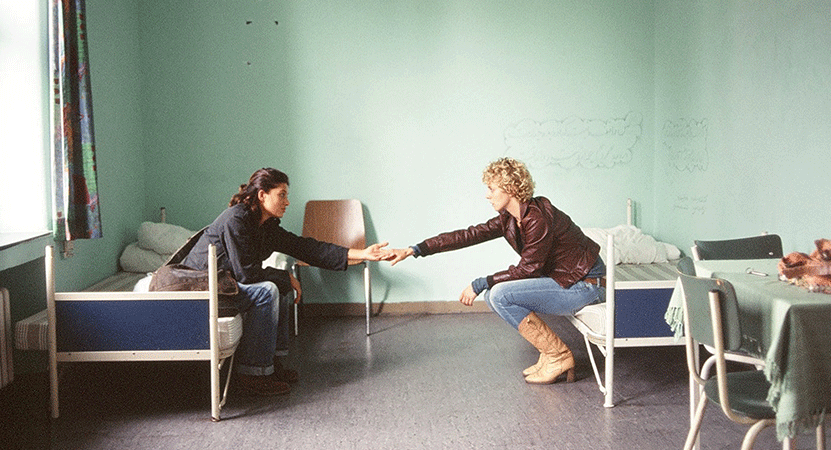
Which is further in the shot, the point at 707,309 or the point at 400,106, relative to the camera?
the point at 400,106

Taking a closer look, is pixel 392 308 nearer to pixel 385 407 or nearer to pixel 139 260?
pixel 139 260

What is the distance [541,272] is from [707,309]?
5.15 ft

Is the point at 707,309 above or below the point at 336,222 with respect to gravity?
below

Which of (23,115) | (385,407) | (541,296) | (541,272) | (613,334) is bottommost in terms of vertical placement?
(385,407)

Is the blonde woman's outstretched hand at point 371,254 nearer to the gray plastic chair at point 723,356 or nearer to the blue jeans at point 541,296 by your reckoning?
the blue jeans at point 541,296

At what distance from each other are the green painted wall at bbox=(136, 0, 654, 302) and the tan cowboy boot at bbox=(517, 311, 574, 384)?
176 centimetres

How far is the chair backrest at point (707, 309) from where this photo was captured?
2279 mm

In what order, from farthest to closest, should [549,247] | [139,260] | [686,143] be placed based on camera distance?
[686,143] → [139,260] → [549,247]

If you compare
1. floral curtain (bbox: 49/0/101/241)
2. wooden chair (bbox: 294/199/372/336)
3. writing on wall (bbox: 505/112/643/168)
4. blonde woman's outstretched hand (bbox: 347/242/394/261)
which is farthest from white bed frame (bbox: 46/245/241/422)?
writing on wall (bbox: 505/112/643/168)

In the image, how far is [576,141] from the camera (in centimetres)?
557

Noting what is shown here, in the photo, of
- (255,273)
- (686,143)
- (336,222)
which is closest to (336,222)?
(336,222)

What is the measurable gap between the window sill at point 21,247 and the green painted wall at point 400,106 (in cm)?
164

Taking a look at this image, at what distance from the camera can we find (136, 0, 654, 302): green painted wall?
5441 millimetres

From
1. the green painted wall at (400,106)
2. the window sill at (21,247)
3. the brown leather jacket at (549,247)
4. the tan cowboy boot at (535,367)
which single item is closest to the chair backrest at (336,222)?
the green painted wall at (400,106)
